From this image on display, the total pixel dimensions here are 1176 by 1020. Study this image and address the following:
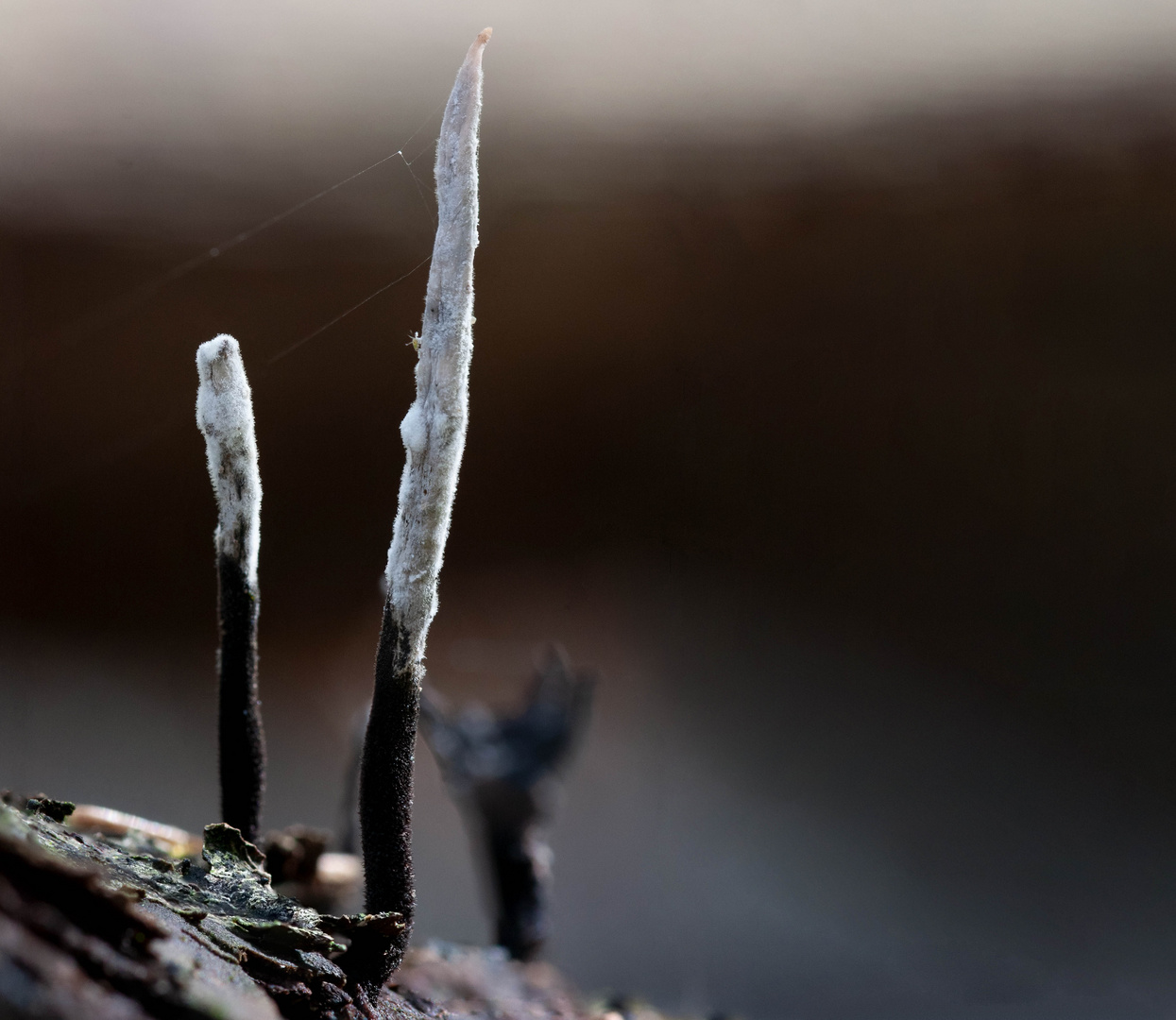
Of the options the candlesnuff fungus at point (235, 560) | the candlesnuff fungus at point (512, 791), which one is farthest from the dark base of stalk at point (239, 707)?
the candlesnuff fungus at point (512, 791)

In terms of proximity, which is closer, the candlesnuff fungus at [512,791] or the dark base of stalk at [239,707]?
the dark base of stalk at [239,707]

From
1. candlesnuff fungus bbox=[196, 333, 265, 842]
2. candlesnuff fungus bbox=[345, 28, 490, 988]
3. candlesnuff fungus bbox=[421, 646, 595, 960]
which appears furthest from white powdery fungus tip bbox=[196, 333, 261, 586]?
candlesnuff fungus bbox=[421, 646, 595, 960]

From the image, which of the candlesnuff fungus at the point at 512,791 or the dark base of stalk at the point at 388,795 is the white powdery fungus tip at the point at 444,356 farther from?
the candlesnuff fungus at the point at 512,791

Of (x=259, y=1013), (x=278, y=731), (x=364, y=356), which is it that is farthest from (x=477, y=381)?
(x=259, y=1013)

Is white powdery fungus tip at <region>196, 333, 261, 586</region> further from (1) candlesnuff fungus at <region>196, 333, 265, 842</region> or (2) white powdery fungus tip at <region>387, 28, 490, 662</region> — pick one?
(2) white powdery fungus tip at <region>387, 28, 490, 662</region>

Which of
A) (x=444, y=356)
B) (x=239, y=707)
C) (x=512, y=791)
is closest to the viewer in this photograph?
(x=444, y=356)

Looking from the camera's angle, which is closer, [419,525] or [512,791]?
[419,525]

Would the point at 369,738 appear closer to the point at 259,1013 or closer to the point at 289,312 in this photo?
the point at 259,1013

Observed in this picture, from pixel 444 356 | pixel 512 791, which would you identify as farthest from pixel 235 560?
pixel 512 791

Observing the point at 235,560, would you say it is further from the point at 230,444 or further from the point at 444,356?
the point at 444,356
